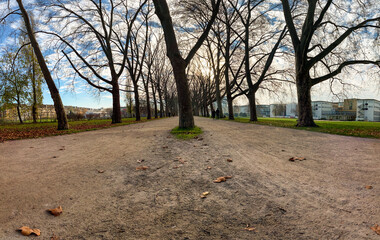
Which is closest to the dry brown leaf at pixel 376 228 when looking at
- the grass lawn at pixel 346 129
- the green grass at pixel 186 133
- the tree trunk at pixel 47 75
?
the green grass at pixel 186 133

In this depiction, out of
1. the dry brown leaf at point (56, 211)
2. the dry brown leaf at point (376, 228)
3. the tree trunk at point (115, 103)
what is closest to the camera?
the dry brown leaf at point (376, 228)

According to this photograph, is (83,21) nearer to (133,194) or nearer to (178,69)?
(178,69)

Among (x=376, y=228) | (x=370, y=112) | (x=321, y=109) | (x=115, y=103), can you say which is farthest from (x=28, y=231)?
(x=321, y=109)

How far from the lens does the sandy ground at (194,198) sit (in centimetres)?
162

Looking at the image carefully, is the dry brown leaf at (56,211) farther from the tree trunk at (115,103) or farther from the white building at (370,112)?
the white building at (370,112)

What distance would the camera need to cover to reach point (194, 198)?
87.4 inches

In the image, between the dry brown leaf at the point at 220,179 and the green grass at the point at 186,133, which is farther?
the green grass at the point at 186,133

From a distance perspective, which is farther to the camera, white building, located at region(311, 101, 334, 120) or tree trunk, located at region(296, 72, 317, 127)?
white building, located at region(311, 101, 334, 120)

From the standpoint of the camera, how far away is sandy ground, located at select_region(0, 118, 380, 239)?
1.62 meters

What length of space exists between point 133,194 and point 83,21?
1932 cm

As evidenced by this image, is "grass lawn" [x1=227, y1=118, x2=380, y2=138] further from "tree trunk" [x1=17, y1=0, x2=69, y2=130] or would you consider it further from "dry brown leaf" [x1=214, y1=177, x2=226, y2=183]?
"tree trunk" [x1=17, y1=0, x2=69, y2=130]

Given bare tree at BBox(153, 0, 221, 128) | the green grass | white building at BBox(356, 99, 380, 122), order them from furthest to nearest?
white building at BBox(356, 99, 380, 122) → bare tree at BBox(153, 0, 221, 128) → the green grass

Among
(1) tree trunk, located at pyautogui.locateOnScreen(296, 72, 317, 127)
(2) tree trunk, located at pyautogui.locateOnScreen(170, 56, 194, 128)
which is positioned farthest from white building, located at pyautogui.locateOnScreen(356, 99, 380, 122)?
(2) tree trunk, located at pyautogui.locateOnScreen(170, 56, 194, 128)

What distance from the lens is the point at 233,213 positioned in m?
1.88
